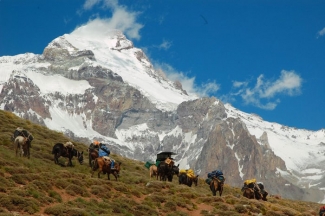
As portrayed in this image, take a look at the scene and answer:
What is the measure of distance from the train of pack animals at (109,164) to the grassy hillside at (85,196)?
1.06 meters

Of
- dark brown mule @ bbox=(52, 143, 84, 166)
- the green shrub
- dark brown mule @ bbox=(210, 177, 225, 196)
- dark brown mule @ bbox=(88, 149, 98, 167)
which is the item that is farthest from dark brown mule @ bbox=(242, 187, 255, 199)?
the green shrub

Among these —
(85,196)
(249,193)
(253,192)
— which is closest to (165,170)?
(249,193)

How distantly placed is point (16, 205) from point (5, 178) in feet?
16.6

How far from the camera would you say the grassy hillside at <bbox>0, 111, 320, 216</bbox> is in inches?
1148

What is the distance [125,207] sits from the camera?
33406 mm

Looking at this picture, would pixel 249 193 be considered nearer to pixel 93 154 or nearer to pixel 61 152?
pixel 93 154

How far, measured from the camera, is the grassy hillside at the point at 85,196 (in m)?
29.1

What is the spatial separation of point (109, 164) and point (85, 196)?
9.51m

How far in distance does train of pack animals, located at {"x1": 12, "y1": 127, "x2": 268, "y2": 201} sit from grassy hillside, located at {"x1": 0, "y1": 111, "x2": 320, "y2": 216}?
106 cm

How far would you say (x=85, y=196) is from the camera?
3406 centimetres

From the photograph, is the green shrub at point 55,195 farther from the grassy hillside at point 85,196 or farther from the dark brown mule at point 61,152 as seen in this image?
the dark brown mule at point 61,152

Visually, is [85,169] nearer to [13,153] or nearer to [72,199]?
[13,153]

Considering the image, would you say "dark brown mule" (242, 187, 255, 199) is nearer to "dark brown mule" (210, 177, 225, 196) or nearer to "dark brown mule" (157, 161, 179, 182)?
"dark brown mule" (210, 177, 225, 196)

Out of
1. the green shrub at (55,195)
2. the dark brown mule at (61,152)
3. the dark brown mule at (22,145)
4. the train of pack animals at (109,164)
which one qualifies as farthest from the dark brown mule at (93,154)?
the green shrub at (55,195)
